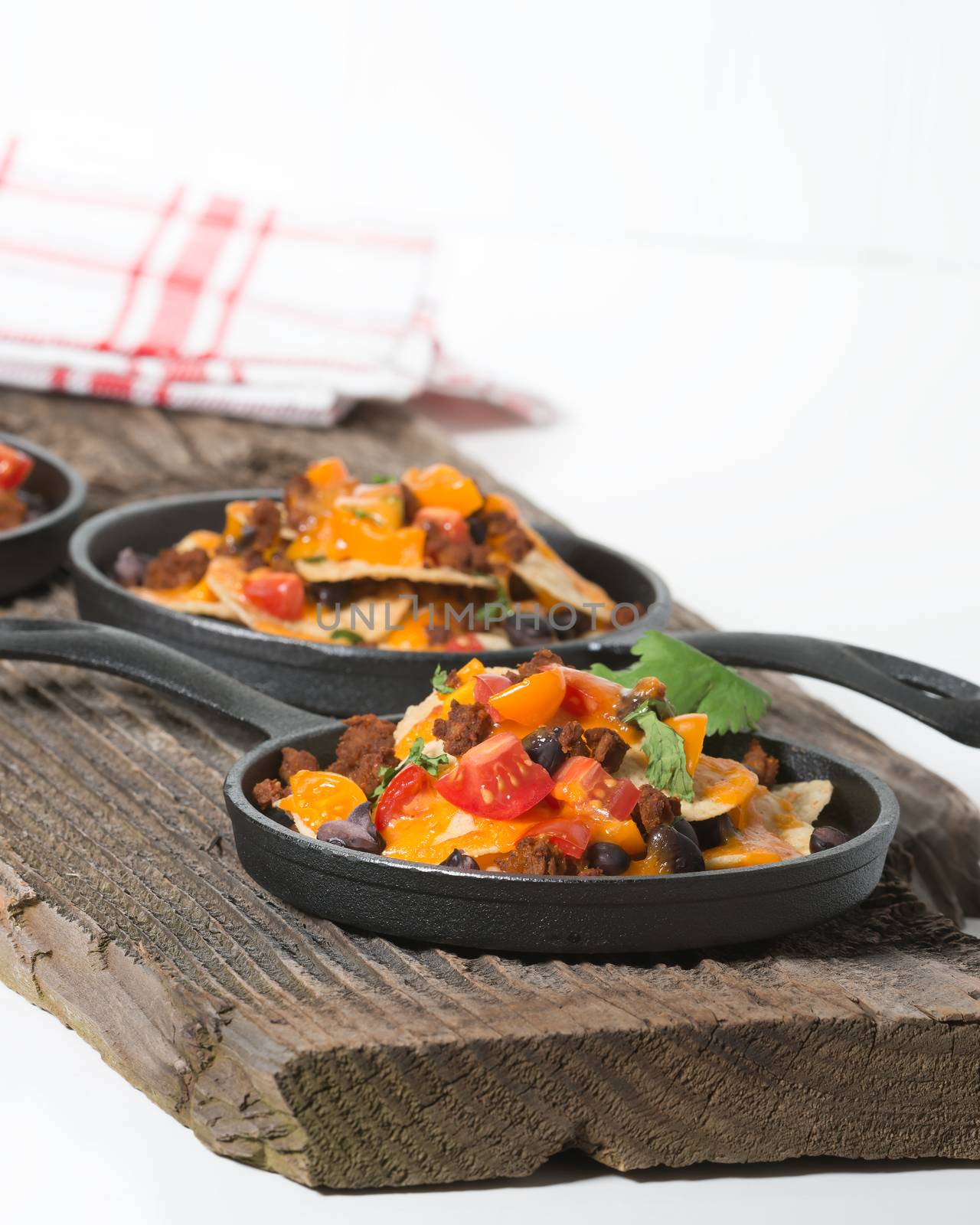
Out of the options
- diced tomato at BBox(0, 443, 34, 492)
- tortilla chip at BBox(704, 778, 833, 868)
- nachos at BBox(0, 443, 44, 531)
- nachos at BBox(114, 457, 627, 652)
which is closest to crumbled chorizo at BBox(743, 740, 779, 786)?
tortilla chip at BBox(704, 778, 833, 868)

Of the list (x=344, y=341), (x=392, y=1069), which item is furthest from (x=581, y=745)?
(x=344, y=341)

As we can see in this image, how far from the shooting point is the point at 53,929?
235 cm

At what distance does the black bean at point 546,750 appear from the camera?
2.25 meters

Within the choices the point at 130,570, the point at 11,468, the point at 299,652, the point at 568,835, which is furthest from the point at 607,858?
the point at 11,468

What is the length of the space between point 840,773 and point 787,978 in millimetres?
440

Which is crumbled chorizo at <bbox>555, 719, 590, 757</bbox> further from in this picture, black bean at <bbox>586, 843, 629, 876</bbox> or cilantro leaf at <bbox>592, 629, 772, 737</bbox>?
cilantro leaf at <bbox>592, 629, 772, 737</bbox>

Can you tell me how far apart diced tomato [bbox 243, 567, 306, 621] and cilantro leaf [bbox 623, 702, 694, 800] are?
1013 millimetres

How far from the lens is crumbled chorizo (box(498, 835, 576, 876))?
2.16m

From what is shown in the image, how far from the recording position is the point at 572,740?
229 cm

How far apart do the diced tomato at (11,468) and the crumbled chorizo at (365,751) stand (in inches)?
65.6

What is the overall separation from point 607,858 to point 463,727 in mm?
257

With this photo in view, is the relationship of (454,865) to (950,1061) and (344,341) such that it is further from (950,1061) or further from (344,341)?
(344,341)

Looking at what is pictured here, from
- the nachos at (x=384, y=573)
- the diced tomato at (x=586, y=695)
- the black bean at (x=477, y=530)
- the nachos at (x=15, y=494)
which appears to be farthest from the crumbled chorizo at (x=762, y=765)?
the nachos at (x=15, y=494)

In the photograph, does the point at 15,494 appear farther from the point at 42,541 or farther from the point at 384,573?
the point at 384,573
